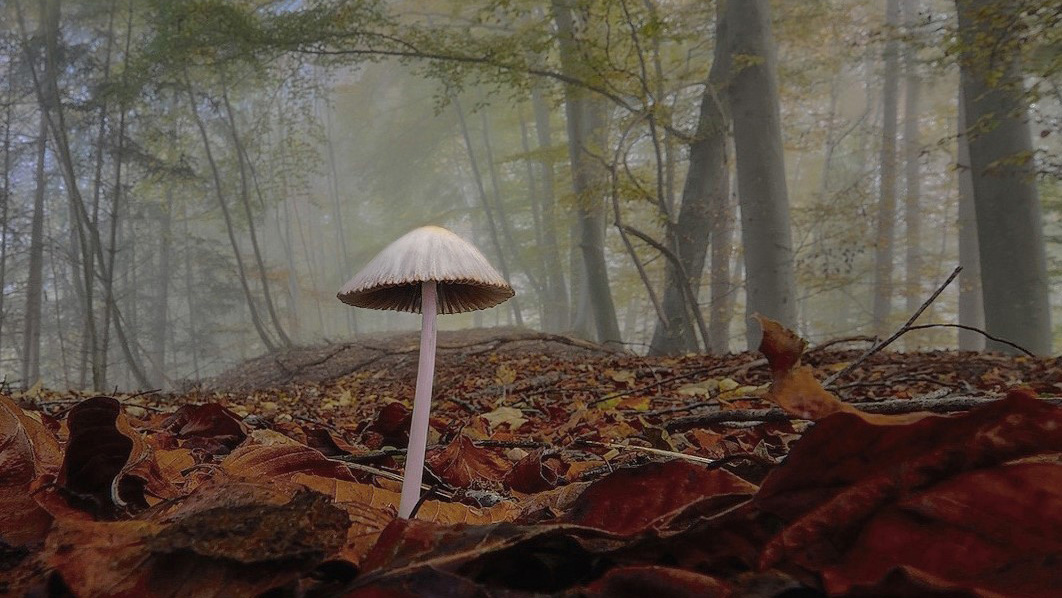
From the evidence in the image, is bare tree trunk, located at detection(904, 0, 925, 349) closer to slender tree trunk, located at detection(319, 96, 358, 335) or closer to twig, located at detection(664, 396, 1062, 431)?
twig, located at detection(664, 396, 1062, 431)

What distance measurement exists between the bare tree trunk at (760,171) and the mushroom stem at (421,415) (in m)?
5.05

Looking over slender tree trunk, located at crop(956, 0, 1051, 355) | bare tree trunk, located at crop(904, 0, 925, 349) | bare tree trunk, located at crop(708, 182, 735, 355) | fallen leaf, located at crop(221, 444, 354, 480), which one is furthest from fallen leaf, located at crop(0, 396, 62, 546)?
bare tree trunk, located at crop(904, 0, 925, 349)

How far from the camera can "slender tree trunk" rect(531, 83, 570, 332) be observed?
16163 millimetres

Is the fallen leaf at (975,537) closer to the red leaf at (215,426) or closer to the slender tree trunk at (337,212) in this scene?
the red leaf at (215,426)

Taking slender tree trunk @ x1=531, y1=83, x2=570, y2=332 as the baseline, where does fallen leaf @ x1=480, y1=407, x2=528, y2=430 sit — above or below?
below

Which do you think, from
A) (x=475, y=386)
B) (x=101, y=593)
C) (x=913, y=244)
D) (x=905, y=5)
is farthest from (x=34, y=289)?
(x=905, y=5)

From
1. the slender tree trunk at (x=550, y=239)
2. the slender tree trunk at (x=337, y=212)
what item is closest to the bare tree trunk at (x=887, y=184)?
the slender tree trunk at (x=550, y=239)

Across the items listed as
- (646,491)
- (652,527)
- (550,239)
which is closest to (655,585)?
(652,527)

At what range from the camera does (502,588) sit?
1.71 ft

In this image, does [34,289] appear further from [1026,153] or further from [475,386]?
[1026,153]

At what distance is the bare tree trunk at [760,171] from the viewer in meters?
5.56

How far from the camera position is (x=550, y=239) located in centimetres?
1914

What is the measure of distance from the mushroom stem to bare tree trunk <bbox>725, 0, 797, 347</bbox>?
16.6 feet

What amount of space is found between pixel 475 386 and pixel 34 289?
13664 mm
